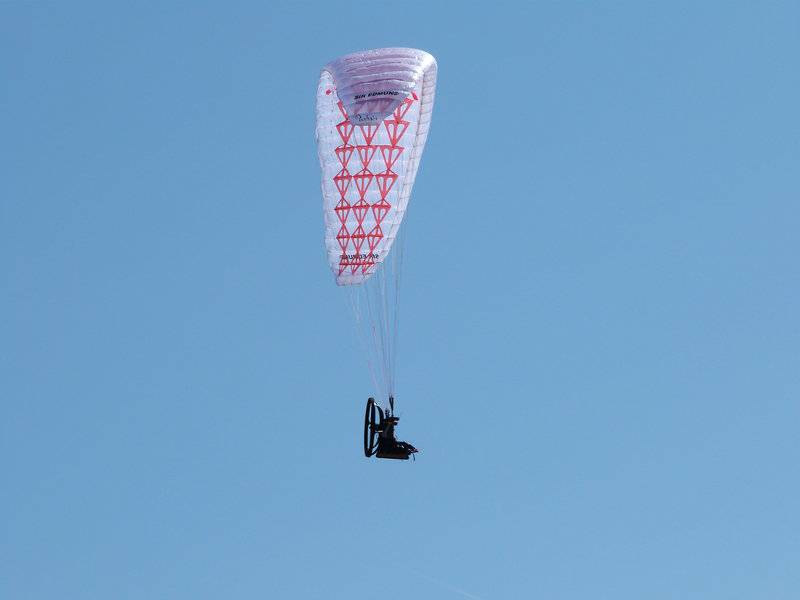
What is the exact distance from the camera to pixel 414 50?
64188 mm

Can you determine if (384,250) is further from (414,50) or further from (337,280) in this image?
(414,50)

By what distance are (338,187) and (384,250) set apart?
82.8 inches

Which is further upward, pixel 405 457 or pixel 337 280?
pixel 337 280

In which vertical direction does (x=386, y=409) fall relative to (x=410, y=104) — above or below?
below

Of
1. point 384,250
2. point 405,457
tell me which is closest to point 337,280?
point 384,250

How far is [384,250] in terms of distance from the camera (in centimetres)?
6644

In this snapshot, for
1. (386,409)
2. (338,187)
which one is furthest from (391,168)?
(386,409)

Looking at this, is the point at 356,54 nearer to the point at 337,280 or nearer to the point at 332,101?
the point at 332,101

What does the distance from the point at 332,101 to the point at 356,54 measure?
2.10 meters

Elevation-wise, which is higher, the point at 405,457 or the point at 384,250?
the point at 384,250

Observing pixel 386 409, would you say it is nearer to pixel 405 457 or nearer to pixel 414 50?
pixel 405 457

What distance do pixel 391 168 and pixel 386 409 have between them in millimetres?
6441

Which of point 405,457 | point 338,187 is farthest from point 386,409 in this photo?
point 338,187

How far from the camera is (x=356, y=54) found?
209ft
